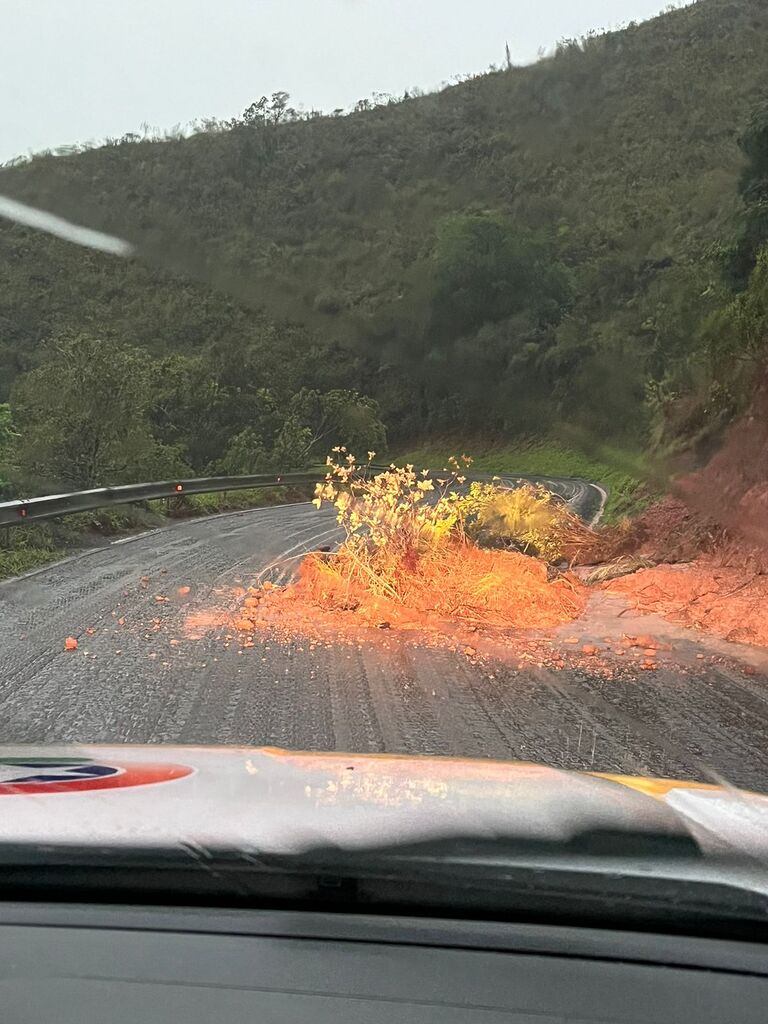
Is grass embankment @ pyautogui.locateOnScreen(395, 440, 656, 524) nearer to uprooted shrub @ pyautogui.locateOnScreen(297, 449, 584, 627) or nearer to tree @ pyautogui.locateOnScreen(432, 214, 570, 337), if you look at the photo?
tree @ pyautogui.locateOnScreen(432, 214, 570, 337)

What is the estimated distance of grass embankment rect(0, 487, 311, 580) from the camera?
483 inches

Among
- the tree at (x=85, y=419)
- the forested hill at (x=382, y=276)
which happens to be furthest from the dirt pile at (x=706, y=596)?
the tree at (x=85, y=419)

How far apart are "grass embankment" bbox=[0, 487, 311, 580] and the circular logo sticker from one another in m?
8.44

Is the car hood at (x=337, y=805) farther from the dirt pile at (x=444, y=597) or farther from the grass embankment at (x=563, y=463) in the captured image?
the grass embankment at (x=563, y=463)

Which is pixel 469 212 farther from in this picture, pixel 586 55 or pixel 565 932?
pixel 586 55

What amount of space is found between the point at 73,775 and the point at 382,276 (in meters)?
21.9

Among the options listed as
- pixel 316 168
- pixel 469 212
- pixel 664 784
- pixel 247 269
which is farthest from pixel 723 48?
pixel 664 784

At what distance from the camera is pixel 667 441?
605 inches

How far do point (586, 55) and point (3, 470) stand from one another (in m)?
66.1

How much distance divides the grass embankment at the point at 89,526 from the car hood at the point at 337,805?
880 cm

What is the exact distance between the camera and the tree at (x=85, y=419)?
71.3ft

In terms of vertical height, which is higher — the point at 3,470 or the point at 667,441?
the point at 3,470

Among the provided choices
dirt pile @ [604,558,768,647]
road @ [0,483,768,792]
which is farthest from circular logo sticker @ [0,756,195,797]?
dirt pile @ [604,558,768,647]

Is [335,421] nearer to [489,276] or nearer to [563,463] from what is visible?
[489,276]
